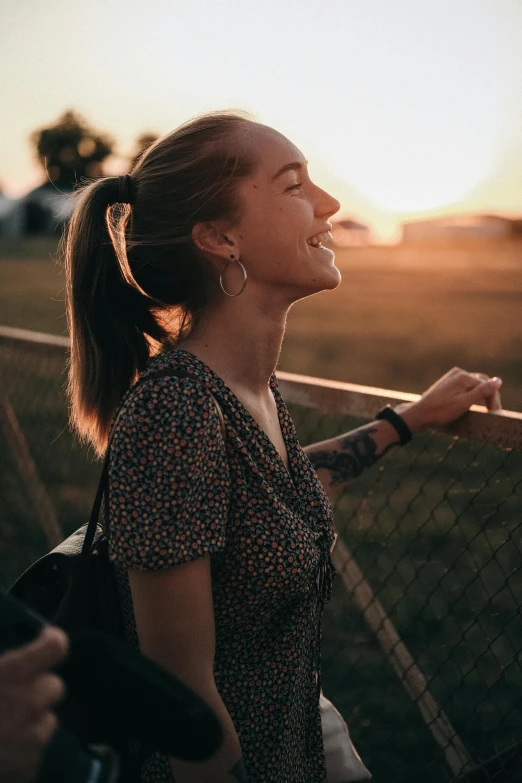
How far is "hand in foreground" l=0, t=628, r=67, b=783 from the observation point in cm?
77

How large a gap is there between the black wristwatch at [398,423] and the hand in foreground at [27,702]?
5.69ft

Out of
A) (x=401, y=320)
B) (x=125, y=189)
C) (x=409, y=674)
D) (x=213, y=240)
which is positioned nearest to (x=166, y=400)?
(x=213, y=240)

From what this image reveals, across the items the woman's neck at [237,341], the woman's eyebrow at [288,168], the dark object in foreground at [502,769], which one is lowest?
the dark object in foreground at [502,769]

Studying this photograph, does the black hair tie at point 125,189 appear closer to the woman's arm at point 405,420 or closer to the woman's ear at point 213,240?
the woman's ear at point 213,240

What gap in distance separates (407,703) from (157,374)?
2562 millimetres

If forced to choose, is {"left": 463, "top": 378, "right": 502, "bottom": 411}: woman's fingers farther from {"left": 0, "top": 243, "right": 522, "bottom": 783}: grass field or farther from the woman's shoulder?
the woman's shoulder

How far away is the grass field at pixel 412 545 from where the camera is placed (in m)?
3.25

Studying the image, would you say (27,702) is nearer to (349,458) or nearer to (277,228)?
(277,228)

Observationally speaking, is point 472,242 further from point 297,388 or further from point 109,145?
point 297,388

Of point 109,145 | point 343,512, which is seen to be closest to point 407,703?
point 343,512

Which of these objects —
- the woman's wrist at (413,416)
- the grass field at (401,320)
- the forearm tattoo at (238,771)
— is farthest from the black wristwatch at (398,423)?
the grass field at (401,320)

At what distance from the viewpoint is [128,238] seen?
205 centimetres

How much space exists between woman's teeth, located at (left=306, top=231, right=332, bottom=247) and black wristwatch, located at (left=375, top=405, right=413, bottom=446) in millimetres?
639

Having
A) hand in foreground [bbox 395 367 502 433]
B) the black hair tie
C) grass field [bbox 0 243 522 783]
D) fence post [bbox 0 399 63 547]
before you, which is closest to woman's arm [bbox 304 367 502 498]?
hand in foreground [bbox 395 367 502 433]
